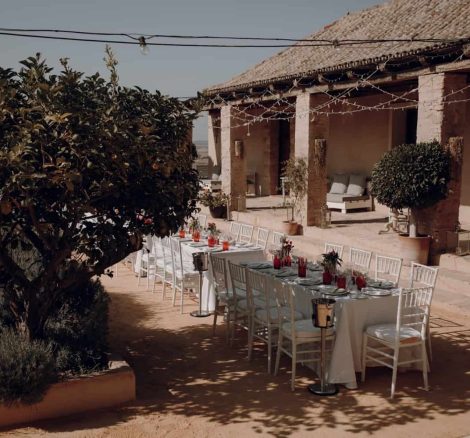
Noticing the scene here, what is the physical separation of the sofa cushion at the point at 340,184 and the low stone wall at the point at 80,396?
11.1 m

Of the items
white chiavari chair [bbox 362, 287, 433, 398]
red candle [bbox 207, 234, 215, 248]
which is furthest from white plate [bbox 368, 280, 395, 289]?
red candle [bbox 207, 234, 215, 248]

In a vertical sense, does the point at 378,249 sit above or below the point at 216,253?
below

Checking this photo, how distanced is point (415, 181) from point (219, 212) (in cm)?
763

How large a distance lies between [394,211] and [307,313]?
234 inches

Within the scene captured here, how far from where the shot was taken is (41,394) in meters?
4.82

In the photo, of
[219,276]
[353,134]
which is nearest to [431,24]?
[353,134]

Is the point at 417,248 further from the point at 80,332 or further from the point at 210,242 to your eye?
the point at 80,332

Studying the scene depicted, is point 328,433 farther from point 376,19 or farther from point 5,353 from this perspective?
point 376,19

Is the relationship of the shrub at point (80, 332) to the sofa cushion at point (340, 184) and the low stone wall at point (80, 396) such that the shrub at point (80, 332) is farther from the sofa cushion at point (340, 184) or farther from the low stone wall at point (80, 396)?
the sofa cushion at point (340, 184)

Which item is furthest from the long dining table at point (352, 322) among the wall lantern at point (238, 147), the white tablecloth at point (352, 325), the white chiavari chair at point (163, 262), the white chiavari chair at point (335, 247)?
the wall lantern at point (238, 147)

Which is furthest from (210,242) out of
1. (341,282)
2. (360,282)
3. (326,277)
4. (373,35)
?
(373,35)

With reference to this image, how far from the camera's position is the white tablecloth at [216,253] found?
827 cm

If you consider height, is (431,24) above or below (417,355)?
above

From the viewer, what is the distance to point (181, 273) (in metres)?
8.43
